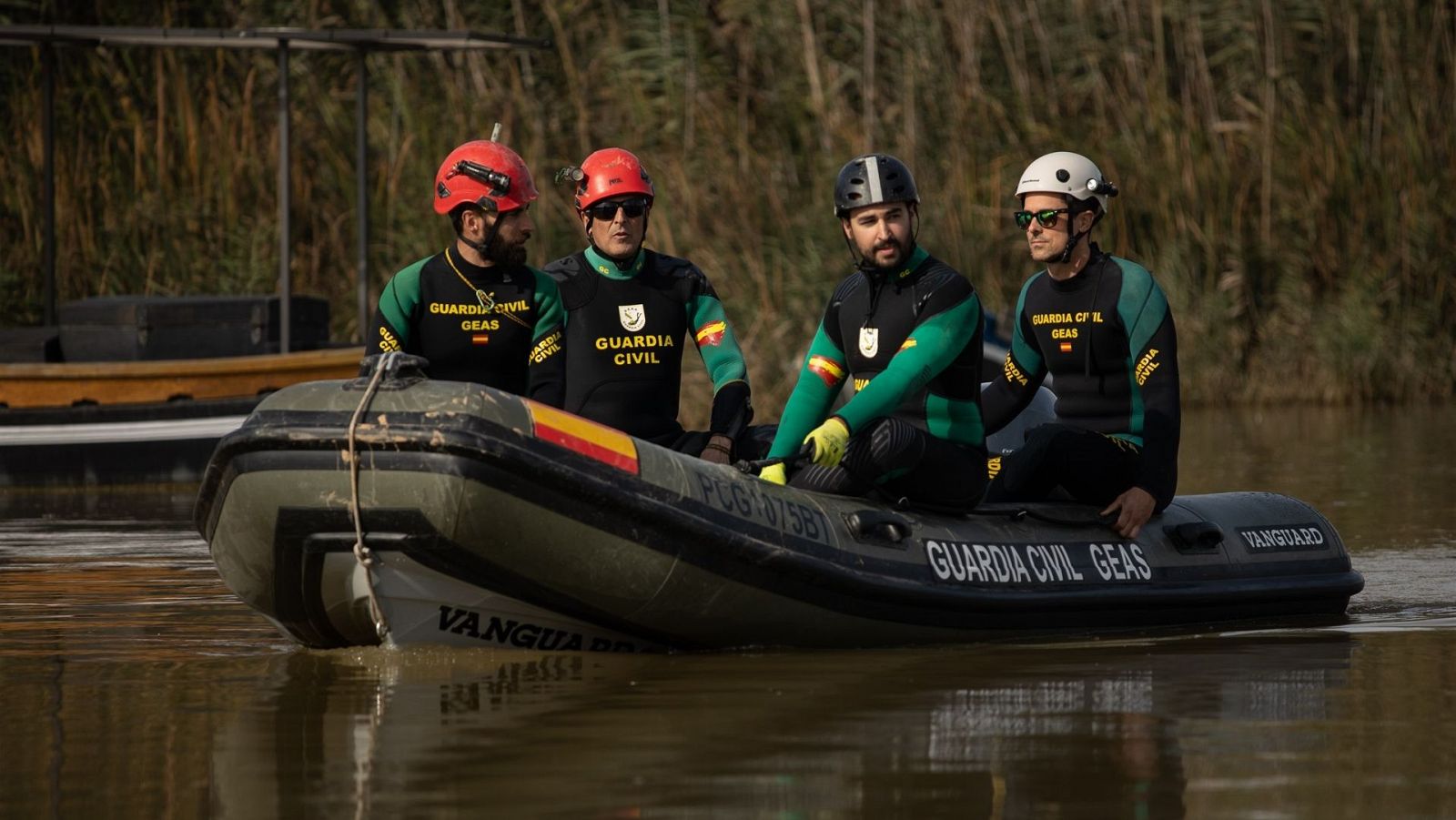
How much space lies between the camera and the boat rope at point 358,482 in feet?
21.4

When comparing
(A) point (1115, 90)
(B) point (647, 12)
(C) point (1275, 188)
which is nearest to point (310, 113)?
(B) point (647, 12)

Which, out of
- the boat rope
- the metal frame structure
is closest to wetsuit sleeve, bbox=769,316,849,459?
the boat rope

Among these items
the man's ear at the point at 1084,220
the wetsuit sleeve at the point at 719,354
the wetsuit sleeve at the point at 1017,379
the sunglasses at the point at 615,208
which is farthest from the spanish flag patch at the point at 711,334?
the man's ear at the point at 1084,220

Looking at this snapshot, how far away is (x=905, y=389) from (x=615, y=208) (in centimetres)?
141

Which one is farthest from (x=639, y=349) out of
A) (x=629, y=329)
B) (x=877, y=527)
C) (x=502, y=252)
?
(x=877, y=527)

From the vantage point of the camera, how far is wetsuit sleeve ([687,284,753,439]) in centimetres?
830

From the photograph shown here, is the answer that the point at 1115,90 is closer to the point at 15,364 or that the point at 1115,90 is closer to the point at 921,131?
the point at 921,131

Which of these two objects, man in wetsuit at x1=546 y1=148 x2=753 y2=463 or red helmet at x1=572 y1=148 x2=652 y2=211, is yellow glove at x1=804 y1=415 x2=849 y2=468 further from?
red helmet at x1=572 y1=148 x2=652 y2=211

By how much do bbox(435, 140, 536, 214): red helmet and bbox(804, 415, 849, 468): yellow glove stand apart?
4.31 ft

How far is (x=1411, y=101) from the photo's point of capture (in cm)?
1725

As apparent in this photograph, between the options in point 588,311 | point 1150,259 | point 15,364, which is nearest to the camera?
point 588,311

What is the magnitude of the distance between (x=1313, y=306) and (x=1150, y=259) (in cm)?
118

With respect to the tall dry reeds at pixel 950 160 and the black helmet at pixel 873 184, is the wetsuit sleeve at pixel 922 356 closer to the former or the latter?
the black helmet at pixel 873 184

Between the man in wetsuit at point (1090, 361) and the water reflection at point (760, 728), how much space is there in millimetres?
A: 652
